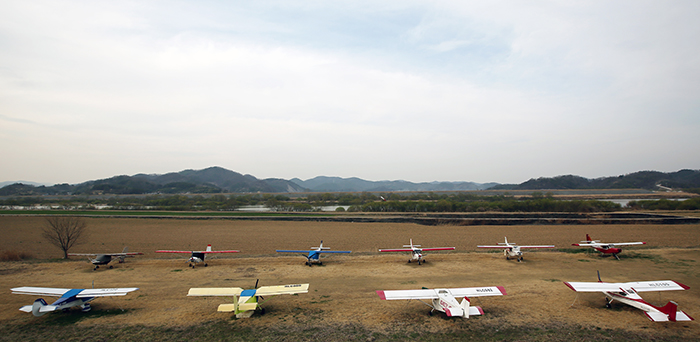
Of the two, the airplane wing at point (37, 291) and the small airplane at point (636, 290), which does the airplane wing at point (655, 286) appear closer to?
the small airplane at point (636, 290)

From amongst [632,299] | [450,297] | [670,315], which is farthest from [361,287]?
[670,315]

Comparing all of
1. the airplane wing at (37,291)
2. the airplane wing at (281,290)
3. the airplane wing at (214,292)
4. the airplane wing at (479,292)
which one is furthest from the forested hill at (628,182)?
the airplane wing at (37,291)

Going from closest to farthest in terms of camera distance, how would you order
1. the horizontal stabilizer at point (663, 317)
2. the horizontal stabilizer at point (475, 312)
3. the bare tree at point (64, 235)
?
the horizontal stabilizer at point (663, 317)
the horizontal stabilizer at point (475, 312)
the bare tree at point (64, 235)

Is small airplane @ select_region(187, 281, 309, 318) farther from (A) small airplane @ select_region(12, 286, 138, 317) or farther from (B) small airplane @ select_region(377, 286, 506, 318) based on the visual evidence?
(B) small airplane @ select_region(377, 286, 506, 318)

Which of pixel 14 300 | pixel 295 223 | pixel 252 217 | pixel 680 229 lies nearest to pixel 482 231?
pixel 680 229

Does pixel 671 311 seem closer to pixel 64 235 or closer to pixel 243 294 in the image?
pixel 243 294

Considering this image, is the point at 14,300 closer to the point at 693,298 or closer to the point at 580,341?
the point at 580,341
